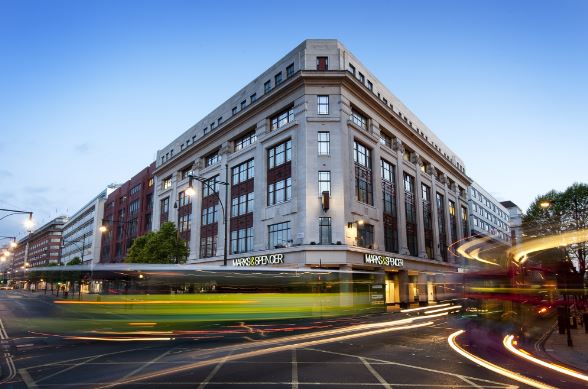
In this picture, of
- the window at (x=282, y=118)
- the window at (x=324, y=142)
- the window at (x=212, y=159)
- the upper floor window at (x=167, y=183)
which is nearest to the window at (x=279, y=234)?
the window at (x=324, y=142)

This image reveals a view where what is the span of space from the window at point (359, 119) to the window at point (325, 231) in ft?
37.8

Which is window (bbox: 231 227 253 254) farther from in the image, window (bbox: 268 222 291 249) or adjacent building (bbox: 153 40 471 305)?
window (bbox: 268 222 291 249)

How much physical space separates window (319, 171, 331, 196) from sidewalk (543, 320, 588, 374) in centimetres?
2309

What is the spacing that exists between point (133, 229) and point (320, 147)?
171 feet

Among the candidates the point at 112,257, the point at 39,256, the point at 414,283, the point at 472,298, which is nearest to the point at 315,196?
the point at 472,298

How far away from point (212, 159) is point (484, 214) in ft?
218

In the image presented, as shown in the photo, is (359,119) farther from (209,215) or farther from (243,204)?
(209,215)

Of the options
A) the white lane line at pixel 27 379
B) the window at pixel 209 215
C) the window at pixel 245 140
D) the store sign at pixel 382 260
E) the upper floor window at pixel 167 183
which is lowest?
the white lane line at pixel 27 379

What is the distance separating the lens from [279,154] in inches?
1711

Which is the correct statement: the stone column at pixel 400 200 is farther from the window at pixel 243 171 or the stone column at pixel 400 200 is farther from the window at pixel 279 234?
the window at pixel 243 171

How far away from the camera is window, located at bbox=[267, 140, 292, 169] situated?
42.2 meters

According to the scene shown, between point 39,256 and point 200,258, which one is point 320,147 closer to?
point 200,258

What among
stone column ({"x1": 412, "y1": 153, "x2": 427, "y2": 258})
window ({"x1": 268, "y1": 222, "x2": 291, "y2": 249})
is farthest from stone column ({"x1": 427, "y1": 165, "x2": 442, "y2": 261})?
window ({"x1": 268, "y1": 222, "x2": 291, "y2": 249})

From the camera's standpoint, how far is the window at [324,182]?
3919 centimetres
